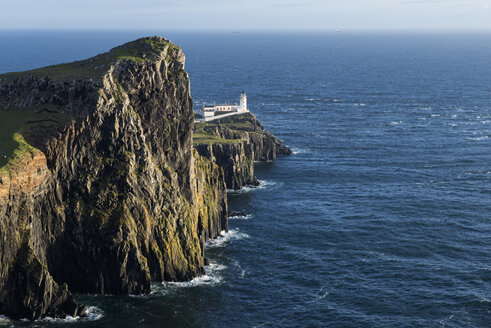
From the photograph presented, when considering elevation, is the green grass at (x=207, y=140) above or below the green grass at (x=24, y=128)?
below

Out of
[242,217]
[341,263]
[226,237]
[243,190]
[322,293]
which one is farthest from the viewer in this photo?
[243,190]

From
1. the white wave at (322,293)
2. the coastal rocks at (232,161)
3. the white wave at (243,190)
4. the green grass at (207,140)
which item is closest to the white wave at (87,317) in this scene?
the white wave at (322,293)

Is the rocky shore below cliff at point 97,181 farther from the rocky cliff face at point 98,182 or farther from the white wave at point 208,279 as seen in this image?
the white wave at point 208,279

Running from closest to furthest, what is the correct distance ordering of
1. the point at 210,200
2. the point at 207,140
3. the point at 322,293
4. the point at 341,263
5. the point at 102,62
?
the point at 322,293 → the point at 102,62 → the point at 341,263 → the point at 210,200 → the point at 207,140

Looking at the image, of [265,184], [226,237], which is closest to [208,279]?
[226,237]

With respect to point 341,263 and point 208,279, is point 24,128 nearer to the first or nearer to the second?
point 208,279

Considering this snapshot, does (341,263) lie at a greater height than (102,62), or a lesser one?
lesser

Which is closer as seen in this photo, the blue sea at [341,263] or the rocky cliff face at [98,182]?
the rocky cliff face at [98,182]

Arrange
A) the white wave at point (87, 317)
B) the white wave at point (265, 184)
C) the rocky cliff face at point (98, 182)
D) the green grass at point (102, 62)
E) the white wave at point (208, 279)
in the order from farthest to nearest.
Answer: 1. the white wave at point (265, 184)
2. the green grass at point (102, 62)
3. the white wave at point (208, 279)
4. the rocky cliff face at point (98, 182)
5. the white wave at point (87, 317)
